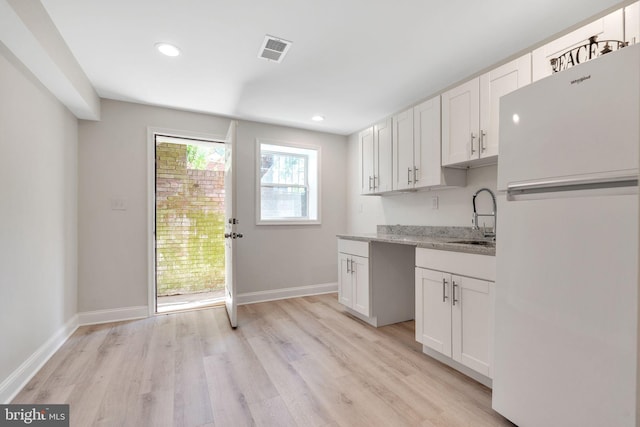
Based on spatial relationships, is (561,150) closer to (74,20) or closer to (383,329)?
(383,329)

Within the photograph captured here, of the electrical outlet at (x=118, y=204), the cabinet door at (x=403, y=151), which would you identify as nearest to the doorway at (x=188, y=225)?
the electrical outlet at (x=118, y=204)

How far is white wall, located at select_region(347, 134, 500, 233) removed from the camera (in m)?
2.48

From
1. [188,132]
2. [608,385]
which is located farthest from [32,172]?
[608,385]

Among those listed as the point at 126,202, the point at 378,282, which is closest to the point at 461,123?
the point at 378,282

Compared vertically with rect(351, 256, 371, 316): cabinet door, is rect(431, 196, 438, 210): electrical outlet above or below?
above

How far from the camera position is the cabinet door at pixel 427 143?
2.49m

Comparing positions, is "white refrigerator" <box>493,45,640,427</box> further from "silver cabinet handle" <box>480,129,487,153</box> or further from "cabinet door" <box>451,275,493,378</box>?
"silver cabinet handle" <box>480,129,487,153</box>

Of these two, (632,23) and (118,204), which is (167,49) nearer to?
(118,204)

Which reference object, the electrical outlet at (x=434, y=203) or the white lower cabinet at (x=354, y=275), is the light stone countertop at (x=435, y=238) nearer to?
the white lower cabinet at (x=354, y=275)

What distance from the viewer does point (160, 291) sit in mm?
4238

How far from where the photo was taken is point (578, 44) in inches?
64.9

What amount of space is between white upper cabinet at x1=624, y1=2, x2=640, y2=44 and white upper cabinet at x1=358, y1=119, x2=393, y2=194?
5.76 feet

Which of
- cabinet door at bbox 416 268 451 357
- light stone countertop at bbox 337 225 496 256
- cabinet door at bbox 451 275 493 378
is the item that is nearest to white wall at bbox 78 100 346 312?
light stone countertop at bbox 337 225 496 256

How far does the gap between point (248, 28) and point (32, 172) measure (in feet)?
6.18
